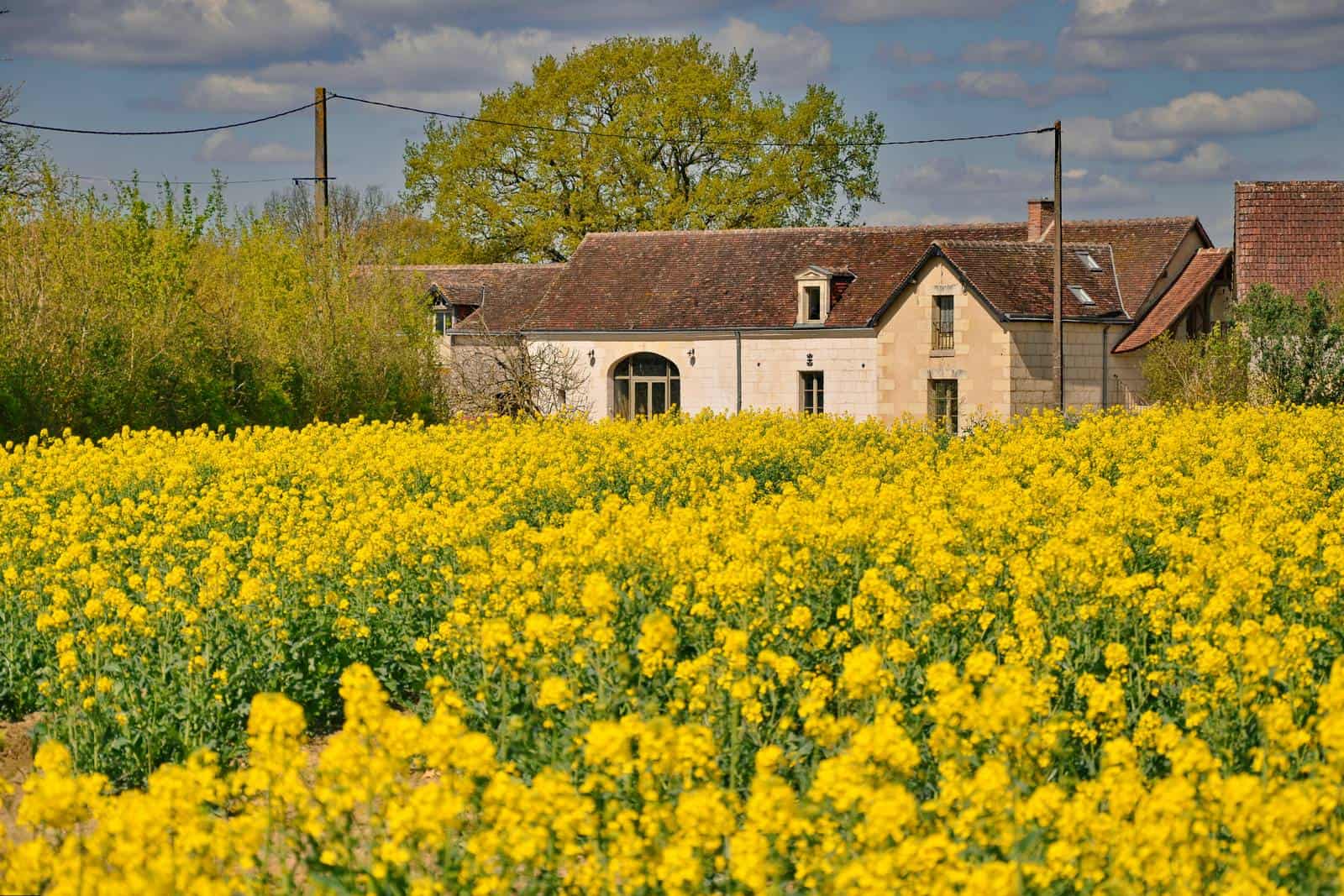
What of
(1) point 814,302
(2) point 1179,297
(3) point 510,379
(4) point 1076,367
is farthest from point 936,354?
(3) point 510,379

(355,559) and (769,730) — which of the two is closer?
(769,730)

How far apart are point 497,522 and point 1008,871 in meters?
8.17

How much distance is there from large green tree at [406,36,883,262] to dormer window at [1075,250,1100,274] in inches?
614

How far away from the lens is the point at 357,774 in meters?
5.17

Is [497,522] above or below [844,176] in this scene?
below

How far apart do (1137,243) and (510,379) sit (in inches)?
689

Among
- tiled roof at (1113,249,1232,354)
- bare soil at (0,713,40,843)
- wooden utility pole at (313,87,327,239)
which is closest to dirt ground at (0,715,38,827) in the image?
bare soil at (0,713,40,843)

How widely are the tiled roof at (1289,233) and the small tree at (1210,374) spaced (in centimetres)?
550

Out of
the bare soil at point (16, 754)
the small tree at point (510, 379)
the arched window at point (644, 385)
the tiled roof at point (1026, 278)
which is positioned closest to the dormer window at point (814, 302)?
the tiled roof at point (1026, 278)

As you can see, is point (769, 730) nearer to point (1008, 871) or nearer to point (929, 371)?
point (1008, 871)

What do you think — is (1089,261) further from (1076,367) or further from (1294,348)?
(1294,348)

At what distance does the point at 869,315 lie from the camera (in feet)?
146

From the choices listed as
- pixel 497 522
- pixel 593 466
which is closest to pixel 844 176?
pixel 593 466

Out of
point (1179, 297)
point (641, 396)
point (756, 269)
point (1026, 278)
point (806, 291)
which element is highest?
point (756, 269)
